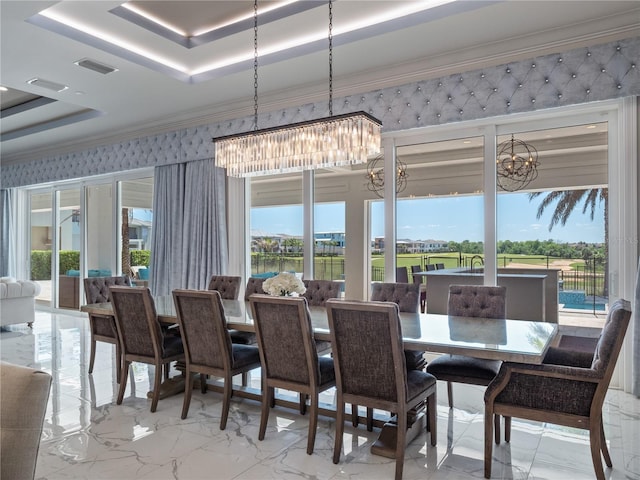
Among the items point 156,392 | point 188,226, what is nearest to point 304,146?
point 156,392

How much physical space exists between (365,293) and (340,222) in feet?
2.89

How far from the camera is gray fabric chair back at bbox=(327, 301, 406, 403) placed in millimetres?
2387

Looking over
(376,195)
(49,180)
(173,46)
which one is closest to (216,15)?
(173,46)

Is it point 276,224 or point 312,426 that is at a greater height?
point 276,224

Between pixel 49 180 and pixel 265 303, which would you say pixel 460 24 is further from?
pixel 49 180

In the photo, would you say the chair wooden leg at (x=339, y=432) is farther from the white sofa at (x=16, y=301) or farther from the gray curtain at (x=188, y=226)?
the white sofa at (x=16, y=301)

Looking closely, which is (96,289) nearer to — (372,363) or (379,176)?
(379,176)

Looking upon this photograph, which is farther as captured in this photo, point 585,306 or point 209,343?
point 585,306

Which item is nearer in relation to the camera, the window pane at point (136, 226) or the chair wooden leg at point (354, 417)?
the chair wooden leg at point (354, 417)

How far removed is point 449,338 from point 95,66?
4.17 m

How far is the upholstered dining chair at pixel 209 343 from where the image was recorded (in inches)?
121

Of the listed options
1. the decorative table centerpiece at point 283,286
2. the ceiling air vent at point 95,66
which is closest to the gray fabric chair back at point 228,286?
the decorative table centerpiece at point 283,286

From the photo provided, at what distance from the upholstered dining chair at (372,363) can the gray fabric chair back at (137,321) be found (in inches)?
62.1

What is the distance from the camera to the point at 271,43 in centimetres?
434
